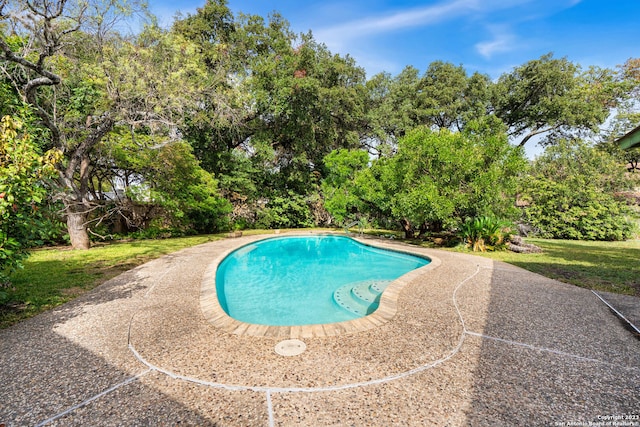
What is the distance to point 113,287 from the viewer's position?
5.21m

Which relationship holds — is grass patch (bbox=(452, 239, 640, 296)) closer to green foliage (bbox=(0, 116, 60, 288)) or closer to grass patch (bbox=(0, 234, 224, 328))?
green foliage (bbox=(0, 116, 60, 288))

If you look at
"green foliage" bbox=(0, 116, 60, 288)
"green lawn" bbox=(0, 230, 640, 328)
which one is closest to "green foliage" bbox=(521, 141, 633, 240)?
"green lawn" bbox=(0, 230, 640, 328)

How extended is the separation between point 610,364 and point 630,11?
13267 millimetres

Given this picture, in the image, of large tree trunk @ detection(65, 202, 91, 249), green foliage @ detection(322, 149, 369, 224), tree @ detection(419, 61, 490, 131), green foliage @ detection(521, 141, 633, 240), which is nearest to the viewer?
large tree trunk @ detection(65, 202, 91, 249)

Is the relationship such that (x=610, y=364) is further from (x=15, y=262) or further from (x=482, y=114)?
(x=482, y=114)

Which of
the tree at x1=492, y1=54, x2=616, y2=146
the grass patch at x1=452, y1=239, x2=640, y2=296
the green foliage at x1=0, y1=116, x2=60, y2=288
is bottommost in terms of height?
the grass patch at x1=452, y1=239, x2=640, y2=296

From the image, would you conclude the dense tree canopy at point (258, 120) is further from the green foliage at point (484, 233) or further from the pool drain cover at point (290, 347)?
the pool drain cover at point (290, 347)

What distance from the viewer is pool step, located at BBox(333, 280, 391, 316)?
538 cm

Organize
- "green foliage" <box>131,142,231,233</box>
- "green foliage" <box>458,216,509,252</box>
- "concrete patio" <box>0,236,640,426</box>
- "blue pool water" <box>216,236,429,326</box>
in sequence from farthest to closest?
"green foliage" <box>131,142,231,233</box> → "green foliage" <box>458,216,509,252</box> → "blue pool water" <box>216,236,429,326</box> → "concrete patio" <box>0,236,640,426</box>

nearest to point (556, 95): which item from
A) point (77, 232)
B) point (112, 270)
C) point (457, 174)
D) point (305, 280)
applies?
point (457, 174)

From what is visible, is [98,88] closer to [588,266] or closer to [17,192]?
[17,192]

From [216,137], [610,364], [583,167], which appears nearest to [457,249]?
[610,364]

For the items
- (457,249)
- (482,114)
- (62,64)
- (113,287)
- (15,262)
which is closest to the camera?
(15,262)

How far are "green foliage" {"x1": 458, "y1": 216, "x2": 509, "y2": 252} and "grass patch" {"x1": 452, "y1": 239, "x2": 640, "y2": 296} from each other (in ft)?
1.68
